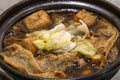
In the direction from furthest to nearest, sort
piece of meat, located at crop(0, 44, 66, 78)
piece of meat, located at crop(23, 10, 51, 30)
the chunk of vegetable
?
piece of meat, located at crop(23, 10, 51, 30)
the chunk of vegetable
piece of meat, located at crop(0, 44, 66, 78)

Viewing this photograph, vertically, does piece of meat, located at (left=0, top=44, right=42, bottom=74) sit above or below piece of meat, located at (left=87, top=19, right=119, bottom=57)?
below

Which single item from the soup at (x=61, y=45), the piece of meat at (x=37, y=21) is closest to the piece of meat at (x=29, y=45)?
the soup at (x=61, y=45)

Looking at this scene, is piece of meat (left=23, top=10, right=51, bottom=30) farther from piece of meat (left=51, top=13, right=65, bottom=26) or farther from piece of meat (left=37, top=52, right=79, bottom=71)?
piece of meat (left=37, top=52, right=79, bottom=71)

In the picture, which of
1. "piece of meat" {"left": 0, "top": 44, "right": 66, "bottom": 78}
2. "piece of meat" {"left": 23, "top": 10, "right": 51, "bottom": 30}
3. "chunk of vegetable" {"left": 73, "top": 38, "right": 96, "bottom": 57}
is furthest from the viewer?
"piece of meat" {"left": 23, "top": 10, "right": 51, "bottom": 30}

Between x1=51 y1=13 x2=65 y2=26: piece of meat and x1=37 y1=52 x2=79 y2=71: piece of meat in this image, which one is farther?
x1=51 y1=13 x2=65 y2=26: piece of meat

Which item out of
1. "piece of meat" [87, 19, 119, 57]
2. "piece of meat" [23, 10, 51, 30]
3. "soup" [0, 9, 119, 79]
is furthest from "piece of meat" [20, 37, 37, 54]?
"piece of meat" [87, 19, 119, 57]

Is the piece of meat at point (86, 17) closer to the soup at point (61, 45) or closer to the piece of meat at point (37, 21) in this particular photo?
the soup at point (61, 45)

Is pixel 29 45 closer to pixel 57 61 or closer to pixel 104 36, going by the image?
pixel 57 61
